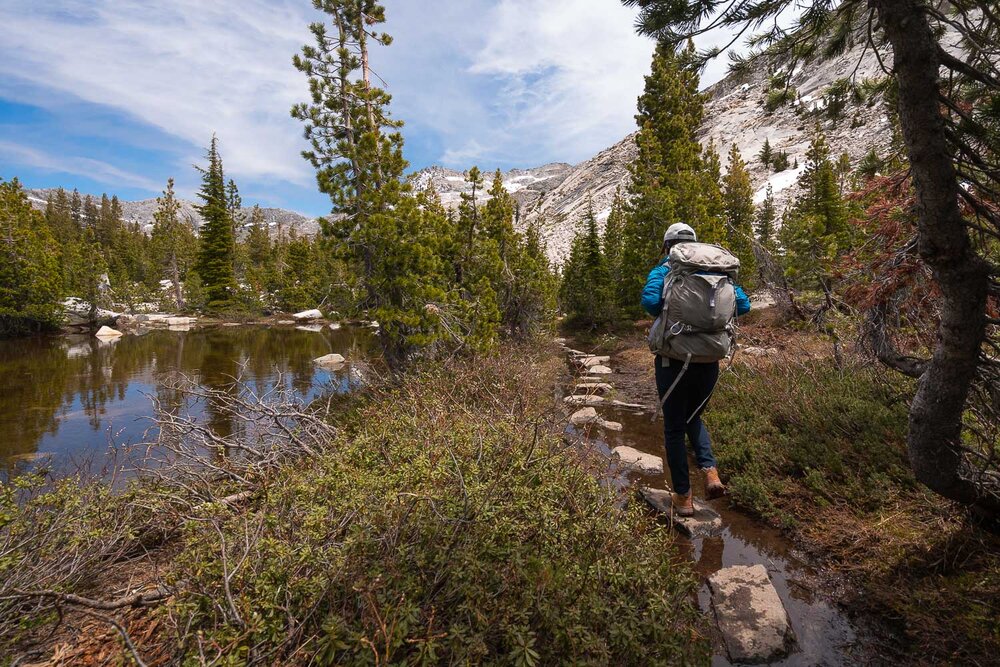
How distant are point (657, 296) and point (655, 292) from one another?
0.17ft

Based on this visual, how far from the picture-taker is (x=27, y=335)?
26.2 metres

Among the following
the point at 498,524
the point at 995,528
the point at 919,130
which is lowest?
the point at 995,528

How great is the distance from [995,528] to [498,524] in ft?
10.9

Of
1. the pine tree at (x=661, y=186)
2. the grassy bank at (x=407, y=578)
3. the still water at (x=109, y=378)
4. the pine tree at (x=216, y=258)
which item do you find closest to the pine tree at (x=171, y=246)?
the pine tree at (x=216, y=258)

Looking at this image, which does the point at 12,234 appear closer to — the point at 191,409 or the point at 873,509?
the point at 191,409

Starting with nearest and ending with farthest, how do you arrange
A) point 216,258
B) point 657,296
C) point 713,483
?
point 657,296
point 713,483
point 216,258

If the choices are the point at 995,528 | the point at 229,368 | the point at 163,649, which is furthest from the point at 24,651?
the point at 229,368

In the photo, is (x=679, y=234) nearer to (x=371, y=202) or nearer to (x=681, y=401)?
(x=681, y=401)

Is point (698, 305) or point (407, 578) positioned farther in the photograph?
point (698, 305)

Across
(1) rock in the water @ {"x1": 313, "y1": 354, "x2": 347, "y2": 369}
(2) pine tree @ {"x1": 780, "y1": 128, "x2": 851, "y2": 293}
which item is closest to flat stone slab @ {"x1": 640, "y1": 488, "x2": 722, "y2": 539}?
(2) pine tree @ {"x1": 780, "y1": 128, "x2": 851, "y2": 293}

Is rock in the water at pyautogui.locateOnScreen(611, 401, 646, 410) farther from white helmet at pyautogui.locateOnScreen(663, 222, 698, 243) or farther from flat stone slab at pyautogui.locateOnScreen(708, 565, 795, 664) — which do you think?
flat stone slab at pyautogui.locateOnScreen(708, 565, 795, 664)

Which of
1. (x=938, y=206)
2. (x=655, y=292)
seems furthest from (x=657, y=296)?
(x=938, y=206)

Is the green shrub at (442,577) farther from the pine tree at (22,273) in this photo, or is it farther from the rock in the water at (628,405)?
the pine tree at (22,273)

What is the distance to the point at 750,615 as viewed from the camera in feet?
9.49
